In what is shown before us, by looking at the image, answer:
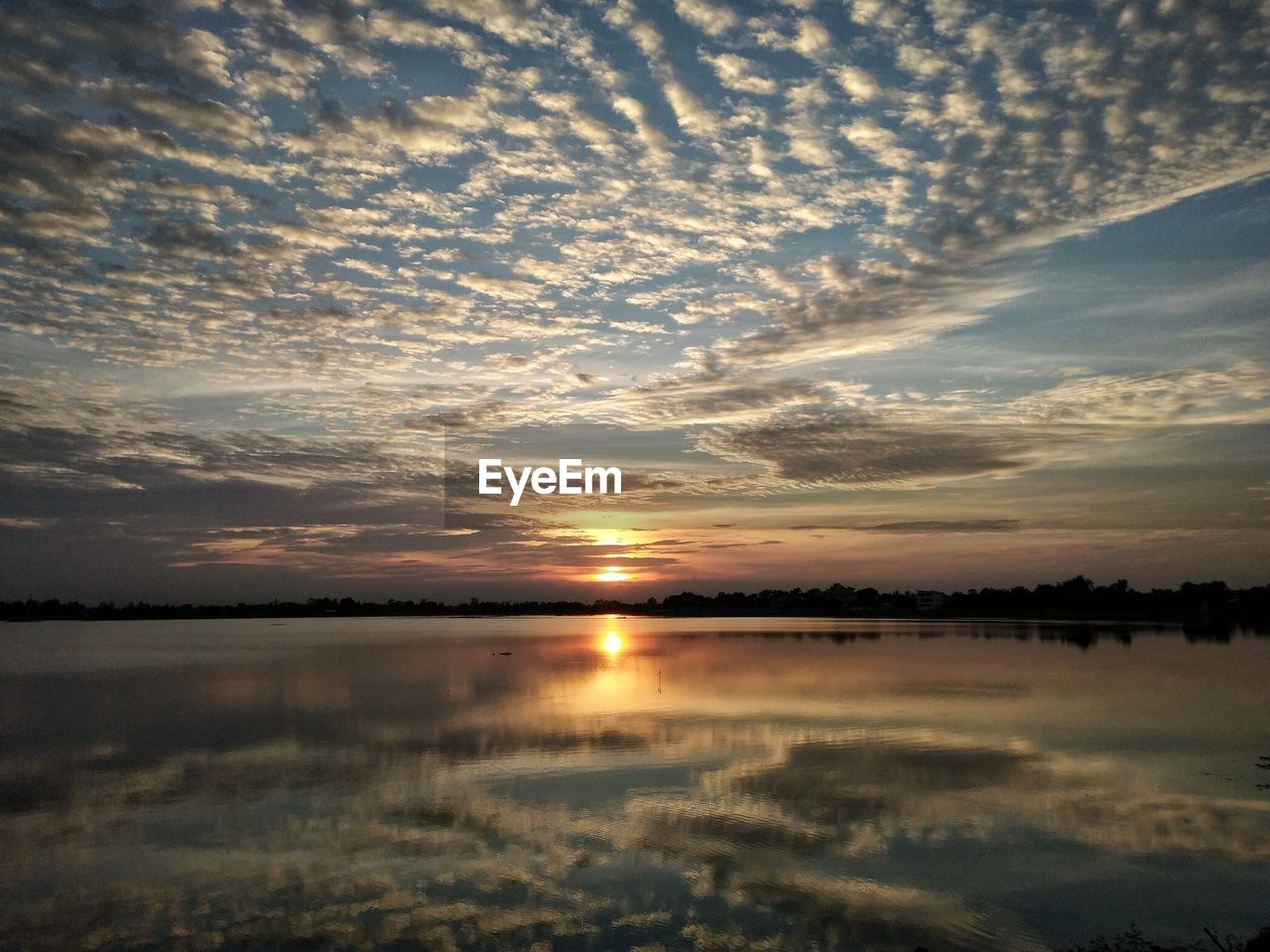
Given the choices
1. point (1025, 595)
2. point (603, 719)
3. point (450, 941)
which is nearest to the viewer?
point (450, 941)

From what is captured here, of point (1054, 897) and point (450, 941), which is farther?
point (1054, 897)

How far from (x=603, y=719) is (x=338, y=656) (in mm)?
43348

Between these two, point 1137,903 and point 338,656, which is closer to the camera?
point 1137,903

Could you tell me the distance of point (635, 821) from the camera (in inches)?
683

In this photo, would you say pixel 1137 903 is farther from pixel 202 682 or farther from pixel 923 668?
pixel 202 682

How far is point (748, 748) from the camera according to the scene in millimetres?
25312

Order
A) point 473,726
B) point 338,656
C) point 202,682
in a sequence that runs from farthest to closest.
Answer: point 338,656, point 202,682, point 473,726

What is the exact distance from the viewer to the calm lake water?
12.4m

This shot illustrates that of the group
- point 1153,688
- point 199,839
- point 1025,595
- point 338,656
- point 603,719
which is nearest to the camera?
point 199,839

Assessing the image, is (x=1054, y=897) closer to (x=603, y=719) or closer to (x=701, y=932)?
(x=701, y=932)

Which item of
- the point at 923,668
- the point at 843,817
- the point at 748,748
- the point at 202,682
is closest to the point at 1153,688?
the point at 923,668

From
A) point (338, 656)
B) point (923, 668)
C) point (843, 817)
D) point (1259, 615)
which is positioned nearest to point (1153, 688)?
point (923, 668)

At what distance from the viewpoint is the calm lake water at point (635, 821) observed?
12391mm

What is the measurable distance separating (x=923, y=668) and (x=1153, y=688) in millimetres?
14069
